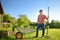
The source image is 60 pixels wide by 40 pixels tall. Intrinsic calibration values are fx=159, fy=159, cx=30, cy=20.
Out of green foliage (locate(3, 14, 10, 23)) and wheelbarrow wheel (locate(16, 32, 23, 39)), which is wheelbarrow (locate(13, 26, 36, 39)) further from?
green foliage (locate(3, 14, 10, 23))

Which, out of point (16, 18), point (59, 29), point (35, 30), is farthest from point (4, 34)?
point (59, 29)

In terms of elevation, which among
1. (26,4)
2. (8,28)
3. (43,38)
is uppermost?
(26,4)

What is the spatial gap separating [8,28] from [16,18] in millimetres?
172

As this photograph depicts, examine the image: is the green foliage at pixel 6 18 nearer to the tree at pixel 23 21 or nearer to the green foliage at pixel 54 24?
the tree at pixel 23 21

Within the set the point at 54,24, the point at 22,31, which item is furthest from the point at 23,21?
the point at 54,24

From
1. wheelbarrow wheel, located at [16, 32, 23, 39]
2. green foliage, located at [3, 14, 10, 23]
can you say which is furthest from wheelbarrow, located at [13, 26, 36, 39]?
green foliage, located at [3, 14, 10, 23]

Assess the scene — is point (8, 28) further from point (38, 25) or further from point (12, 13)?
point (38, 25)

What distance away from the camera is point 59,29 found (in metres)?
2.10

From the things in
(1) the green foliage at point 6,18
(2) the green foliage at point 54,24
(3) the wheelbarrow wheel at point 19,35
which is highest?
(1) the green foliage at point 6,18

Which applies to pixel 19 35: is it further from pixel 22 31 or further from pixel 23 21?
pixel 23 21

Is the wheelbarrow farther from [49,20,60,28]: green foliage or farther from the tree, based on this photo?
[49,20,60,28]: green foliage

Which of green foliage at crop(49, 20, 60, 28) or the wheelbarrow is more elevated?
green foliage at crop(49, 20, 60, 28)

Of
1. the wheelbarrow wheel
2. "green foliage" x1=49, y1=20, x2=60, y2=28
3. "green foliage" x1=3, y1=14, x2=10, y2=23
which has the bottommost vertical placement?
the wheelbarrow wheel

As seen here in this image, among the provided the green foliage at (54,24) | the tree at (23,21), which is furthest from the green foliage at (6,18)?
the green foliage at (54,24)
